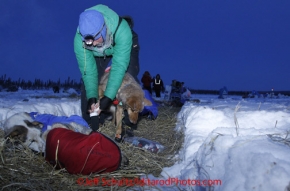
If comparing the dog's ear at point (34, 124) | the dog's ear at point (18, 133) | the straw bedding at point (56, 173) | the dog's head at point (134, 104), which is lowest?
the straw bedding at point (56, 173)

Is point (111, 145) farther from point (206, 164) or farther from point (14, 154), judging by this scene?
point (14, 154)

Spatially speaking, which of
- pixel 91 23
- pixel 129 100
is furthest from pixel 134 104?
pixel 91 23

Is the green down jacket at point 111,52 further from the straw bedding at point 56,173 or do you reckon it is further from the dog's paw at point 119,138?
the straw bedding at point 56,173

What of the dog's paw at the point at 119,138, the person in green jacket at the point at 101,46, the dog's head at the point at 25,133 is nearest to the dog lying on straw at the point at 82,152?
the dog's head at the point at 25,133

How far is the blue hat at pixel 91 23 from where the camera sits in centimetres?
277

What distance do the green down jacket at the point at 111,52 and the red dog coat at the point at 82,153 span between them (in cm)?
119

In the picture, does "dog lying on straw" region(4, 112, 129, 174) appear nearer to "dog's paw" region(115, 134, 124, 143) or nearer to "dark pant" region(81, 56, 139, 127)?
"dog's paw" region(115, 134, 124, 143)

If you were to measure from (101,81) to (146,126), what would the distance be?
1.37m

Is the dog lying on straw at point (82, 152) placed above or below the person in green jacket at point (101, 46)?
below

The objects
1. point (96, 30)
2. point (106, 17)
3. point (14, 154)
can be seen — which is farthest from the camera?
point (106, 17)

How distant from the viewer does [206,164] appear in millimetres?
1870

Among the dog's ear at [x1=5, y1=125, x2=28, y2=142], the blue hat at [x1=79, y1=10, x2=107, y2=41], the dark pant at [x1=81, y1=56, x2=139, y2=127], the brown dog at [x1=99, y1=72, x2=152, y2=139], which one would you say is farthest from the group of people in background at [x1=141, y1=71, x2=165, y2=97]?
the dog's ear at [x1=5, y1=125, x2=28, y2=142]

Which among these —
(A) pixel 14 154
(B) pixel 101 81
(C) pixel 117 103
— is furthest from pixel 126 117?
(A) pixel 14 154

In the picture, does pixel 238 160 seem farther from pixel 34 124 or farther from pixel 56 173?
pixel 34 124
